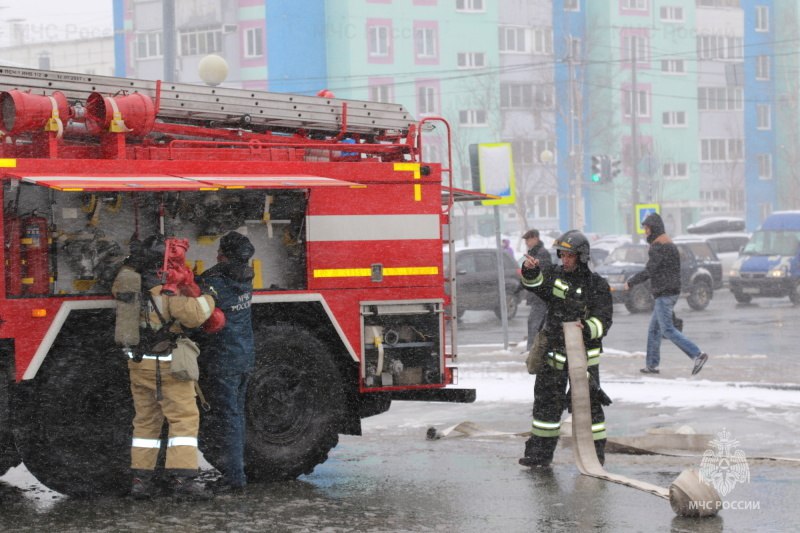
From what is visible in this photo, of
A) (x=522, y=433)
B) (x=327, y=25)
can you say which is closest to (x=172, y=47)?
(x=522, y=433)

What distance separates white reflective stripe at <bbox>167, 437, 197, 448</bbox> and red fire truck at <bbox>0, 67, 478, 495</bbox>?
1.24 feet

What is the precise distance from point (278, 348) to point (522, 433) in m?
2.85

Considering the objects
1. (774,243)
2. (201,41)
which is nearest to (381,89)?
(201,41)

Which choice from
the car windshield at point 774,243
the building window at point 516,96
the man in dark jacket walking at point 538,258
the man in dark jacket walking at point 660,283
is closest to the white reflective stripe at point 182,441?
A: the man in dark jacket walking at point 660,283

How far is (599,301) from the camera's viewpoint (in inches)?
357

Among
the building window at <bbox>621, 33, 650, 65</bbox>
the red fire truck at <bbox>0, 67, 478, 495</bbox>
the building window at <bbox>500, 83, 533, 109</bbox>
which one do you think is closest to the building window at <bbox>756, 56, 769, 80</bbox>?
the building window at <bbox>621, 33, 650, 65</bbox>

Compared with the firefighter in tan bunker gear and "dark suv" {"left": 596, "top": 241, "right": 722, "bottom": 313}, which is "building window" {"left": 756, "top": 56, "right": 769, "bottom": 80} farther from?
the firefighter in tan bunker gear

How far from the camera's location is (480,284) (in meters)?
26.0

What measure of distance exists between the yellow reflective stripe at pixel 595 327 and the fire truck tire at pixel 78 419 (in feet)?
10.4

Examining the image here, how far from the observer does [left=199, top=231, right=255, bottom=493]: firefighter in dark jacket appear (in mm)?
8164

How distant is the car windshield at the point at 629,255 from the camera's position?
29.6 m

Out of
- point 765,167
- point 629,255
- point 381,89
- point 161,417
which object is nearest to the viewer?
point 161,417

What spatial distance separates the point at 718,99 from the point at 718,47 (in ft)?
10.5

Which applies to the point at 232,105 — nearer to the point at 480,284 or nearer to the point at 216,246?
the point at 216,246
